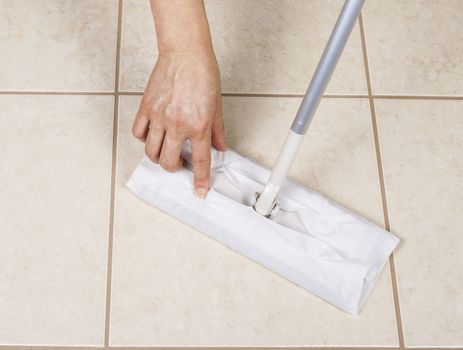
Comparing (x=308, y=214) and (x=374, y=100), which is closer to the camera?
(x=308, y=214)

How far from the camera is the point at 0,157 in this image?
0.85 metres

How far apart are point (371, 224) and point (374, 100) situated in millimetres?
210

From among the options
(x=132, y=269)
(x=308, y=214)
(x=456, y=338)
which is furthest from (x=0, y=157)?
(x=456, y=338)

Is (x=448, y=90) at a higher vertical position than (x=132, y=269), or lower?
higher

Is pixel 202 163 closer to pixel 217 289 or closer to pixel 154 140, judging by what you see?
pixel 154 140

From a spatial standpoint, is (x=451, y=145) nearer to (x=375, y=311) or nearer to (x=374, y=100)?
(x=374, y=100)

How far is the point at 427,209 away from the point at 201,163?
0.33 metres

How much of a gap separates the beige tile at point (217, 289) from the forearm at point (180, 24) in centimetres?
23

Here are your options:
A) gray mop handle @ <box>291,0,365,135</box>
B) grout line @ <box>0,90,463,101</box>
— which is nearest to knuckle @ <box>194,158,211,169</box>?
gray mop handle @ <box>291,0,365,135</box>

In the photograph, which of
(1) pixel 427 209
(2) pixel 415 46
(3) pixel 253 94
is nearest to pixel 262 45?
(3) pixel 253 94

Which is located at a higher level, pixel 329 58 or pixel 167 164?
pixel 329 58

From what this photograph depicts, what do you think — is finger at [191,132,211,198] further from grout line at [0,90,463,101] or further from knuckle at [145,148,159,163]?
grout line at [0,90,463,101]

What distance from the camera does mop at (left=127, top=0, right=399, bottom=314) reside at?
2.45 ft

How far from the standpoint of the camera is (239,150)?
2.83ft
